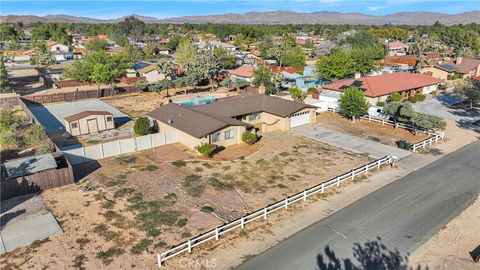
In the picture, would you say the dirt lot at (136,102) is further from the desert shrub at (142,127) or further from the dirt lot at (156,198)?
the dirt lot at (156,198)

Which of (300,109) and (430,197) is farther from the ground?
(300,109)

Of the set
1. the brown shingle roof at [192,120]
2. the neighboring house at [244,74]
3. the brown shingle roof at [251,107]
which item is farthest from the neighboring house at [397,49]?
the brown shingle roof at [192,120]

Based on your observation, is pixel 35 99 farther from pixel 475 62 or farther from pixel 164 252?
pixel 475 62

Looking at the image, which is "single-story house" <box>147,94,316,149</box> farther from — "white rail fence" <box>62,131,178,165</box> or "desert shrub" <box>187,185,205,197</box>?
"desert shrub" <box>187,185,205,197</box>

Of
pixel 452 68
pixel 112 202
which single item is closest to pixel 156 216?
pixel 112 202

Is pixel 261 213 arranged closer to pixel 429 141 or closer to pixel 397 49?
pixel 429 141

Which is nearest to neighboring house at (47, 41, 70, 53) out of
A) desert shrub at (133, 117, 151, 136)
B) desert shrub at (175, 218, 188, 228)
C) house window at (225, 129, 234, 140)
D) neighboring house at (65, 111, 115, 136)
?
neighboring house at (65, 111, 115, 136)
